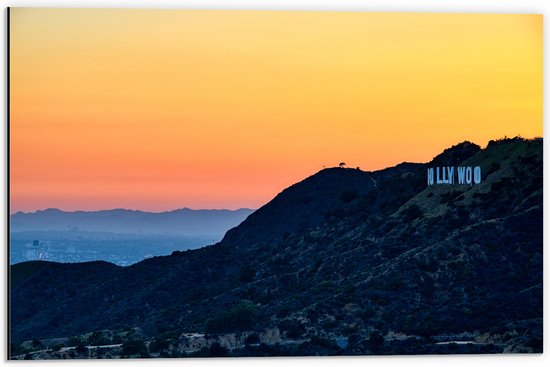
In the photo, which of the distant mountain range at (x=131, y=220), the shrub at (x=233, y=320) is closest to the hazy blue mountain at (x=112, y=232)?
A: the distant mountain range at (x=131, y=220)

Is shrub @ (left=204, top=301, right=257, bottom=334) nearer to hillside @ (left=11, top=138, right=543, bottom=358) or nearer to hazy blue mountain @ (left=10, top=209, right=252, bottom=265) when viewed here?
hillside @ (left=11, top=138, right=543, bottom=358)

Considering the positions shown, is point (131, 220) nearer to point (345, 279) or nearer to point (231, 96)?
point (231, 96)

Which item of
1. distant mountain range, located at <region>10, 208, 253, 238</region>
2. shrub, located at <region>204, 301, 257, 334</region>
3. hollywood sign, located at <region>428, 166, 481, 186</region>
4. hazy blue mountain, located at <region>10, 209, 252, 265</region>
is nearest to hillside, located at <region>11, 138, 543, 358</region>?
shrub, located at <region>204, 301, 257, 334</region>

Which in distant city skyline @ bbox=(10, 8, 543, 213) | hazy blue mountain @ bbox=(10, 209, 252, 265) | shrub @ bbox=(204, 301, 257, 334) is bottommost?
shrub @ bbox=(204, 301, 257, 334)

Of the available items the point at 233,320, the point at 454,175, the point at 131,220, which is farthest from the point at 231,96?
the point at 454,175

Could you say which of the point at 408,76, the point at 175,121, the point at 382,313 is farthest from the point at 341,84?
the point at 382,313

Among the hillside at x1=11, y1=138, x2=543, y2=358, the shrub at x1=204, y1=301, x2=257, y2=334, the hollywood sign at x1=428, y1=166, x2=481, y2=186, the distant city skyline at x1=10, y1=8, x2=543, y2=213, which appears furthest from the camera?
the hollywood sign at x1=428, y1=166, x2=481, y2=186
